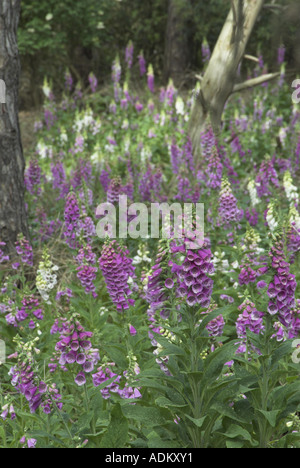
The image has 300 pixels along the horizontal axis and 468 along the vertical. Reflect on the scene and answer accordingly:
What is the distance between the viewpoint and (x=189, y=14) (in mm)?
12469

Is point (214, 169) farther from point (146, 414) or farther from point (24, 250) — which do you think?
point (146, 414)

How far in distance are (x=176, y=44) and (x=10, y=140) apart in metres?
8.40

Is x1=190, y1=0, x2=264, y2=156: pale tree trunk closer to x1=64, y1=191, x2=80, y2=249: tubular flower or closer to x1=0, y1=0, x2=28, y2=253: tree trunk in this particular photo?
x1=0, y1=0, x2=28, y2=253: tree trunk

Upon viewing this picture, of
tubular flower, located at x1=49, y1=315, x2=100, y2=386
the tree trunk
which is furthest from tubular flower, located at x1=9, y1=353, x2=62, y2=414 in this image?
the tree trunk

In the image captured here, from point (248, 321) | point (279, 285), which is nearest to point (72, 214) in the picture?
point (248, 321)

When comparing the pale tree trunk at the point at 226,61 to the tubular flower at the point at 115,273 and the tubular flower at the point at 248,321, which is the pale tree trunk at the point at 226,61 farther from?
the tubular flower at the point at 248,321

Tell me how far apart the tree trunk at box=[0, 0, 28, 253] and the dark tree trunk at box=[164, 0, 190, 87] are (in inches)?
297

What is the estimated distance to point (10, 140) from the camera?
18.9ft

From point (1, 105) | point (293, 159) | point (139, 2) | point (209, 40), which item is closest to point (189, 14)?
point (209, 40)

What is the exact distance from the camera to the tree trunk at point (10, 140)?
18.7ft

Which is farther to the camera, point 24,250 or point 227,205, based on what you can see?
point 227,205

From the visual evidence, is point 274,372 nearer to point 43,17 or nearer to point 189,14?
point 189,14

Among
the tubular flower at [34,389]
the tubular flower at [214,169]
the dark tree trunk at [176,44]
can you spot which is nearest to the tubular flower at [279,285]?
the tubular flower at [34,389]

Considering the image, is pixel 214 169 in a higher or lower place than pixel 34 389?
higher
